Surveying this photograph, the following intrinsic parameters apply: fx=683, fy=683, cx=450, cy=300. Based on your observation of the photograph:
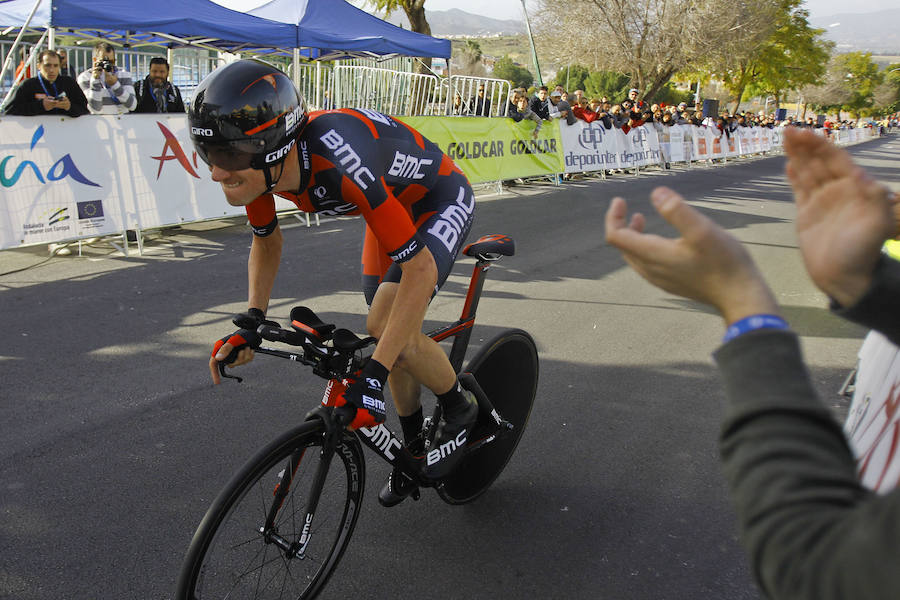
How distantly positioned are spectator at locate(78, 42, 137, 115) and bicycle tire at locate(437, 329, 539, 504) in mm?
7549

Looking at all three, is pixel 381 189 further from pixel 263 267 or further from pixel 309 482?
pixel 309 482

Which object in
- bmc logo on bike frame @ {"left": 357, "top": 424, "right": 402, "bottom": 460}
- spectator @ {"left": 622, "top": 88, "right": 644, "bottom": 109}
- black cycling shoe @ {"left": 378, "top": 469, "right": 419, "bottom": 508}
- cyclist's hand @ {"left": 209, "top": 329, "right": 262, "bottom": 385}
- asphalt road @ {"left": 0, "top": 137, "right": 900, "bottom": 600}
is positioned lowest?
asphalt road @ {"left": 0, "top": 137, "right": 900, "bottom": 600}

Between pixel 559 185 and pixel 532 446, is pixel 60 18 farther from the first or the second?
pixel 559 185

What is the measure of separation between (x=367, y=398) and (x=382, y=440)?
55cm

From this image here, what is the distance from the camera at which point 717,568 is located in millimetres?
2865

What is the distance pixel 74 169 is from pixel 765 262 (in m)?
8.32

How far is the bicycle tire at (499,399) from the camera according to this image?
3160 mm

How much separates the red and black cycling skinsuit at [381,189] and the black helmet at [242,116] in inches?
7.3

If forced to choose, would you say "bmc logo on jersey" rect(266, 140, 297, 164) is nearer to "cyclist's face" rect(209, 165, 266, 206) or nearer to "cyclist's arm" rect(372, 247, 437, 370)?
"cyclist's face" rect(209, 165, 266, 206)

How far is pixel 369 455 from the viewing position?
3.78 metres

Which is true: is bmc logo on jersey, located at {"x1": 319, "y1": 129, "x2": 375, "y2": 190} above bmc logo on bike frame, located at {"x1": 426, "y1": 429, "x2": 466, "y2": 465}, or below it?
above

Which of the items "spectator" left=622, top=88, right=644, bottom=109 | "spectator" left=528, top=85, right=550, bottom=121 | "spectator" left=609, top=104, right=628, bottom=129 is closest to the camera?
"spectator" left=528, top=85, right=550, bottom=121

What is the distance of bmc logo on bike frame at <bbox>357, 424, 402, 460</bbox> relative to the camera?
2527mm

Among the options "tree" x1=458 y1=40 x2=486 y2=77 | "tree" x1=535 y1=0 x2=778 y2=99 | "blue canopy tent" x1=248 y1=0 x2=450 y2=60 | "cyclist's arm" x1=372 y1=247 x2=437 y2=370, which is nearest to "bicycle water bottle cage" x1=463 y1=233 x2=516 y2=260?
"cyclist's arm" x1=372 y1=247 x2=437 y2=370
